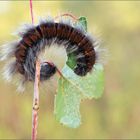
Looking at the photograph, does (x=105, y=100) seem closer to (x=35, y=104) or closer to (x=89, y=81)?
(x=89, y=81)

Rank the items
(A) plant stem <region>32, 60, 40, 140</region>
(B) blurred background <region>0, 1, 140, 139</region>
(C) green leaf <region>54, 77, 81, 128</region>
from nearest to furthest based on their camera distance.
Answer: (A) plant stem <region>32, 60, 40, 140</region> → (C) green leaf <region>54, 77, 81, 128</region> → (B) blurred background <region>0, 1, 140, 139</region>

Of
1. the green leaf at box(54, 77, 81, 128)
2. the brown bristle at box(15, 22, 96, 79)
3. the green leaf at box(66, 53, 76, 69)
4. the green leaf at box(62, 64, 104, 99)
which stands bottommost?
the green leaf at box(54, 77, 81, 128)

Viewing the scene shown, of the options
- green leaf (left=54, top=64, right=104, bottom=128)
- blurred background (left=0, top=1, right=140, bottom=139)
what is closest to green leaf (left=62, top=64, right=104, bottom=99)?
green leaf (left=54, top=64, right=104, bottom=128)

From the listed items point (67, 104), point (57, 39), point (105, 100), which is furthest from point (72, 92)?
point (105, 100)

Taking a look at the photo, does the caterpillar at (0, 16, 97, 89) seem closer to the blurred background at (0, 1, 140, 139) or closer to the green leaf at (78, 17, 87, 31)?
the green leaf at (78, 17, 87, 31)

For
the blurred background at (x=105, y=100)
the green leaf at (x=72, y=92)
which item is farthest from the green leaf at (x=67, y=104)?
the blurred background at (x=105, y=100)

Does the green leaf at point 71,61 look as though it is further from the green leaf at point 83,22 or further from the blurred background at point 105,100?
the blurred background at point 105,100
